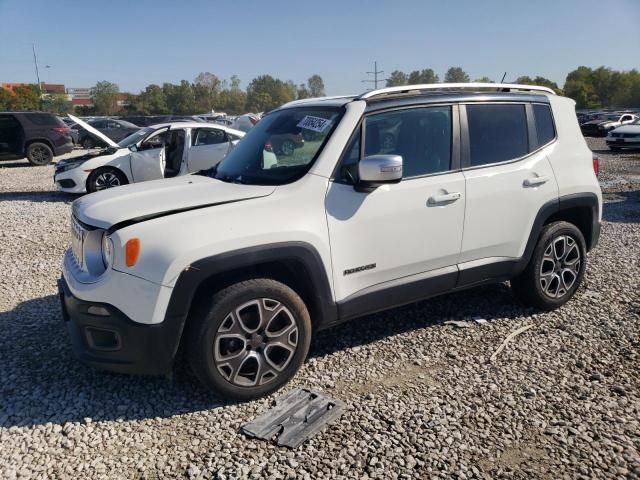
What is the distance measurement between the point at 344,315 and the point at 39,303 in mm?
3254

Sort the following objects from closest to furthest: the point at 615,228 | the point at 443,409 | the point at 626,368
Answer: the point at 443,409
the point at 626,368
the point at 615,228

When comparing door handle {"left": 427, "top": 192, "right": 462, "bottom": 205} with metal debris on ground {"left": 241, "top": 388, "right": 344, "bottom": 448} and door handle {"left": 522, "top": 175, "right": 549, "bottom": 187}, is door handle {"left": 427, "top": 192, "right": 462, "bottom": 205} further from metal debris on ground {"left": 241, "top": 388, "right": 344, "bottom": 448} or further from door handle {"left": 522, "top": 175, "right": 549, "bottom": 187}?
metal debris on ground {"left": 241, "top": 388, "right": 344, "bottom": 448}

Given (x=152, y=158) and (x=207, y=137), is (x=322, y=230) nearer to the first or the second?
(x=207, y=137)

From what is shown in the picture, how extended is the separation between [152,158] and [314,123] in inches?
282

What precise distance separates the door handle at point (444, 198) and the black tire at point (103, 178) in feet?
26.7

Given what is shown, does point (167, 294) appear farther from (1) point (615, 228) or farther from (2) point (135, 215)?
(1) point (615, 228)

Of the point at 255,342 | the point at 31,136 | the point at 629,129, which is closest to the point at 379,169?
the point at 255,342

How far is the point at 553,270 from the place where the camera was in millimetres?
4402

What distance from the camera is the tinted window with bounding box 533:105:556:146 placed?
168 inches

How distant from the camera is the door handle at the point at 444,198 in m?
3.59

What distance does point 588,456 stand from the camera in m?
2.64

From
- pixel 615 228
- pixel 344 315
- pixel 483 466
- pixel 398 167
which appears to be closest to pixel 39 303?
pixel 344 315

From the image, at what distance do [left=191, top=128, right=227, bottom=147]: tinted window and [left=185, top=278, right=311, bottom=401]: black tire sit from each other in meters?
7.48

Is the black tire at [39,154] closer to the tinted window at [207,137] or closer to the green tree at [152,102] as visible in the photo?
the tinted window at [207,137]
